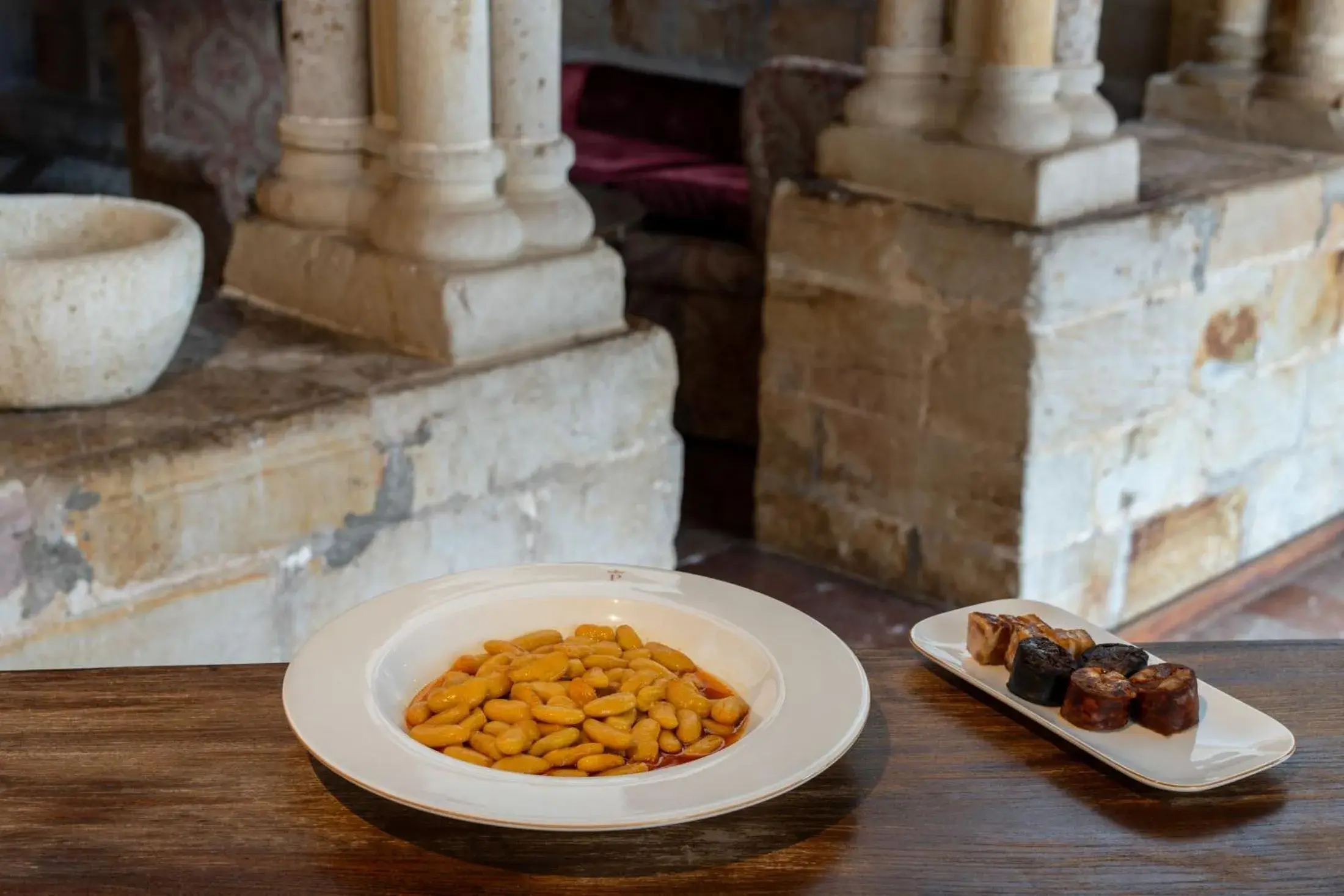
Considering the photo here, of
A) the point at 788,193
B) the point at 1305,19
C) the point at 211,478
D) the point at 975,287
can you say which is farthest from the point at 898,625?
the point at 1305,19

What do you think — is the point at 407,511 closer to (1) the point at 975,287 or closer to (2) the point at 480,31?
(2) the point at 480,31

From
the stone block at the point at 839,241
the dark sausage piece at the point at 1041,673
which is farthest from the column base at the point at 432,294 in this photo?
the dark sausage piece at the point at 1041,673

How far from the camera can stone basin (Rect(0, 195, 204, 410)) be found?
1.82 metres

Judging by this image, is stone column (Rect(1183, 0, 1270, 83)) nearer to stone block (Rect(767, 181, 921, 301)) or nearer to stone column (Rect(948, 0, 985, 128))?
stone column (Rect(948, 0, 985, 128))

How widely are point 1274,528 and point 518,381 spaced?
5.96ft

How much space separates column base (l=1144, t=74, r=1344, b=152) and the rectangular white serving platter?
2.44 meters

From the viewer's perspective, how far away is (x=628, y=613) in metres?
1.16

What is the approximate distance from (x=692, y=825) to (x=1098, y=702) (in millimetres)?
278

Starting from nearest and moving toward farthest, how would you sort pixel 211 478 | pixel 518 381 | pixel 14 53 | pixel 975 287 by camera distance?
pixel 211 478 → pixel 518 381 → pixel 975 287 → pixel 14 53

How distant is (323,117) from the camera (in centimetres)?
235

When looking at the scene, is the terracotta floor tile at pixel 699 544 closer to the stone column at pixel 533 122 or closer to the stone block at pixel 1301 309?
the stone column at pixel 533 122

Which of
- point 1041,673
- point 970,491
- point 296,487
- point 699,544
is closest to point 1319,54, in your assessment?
point 970,491

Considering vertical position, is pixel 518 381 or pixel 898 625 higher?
Answer: pixel 518 381

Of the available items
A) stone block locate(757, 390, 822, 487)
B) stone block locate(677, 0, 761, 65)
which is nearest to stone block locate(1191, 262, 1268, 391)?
stone block locate(757, 390, 822, 487)
